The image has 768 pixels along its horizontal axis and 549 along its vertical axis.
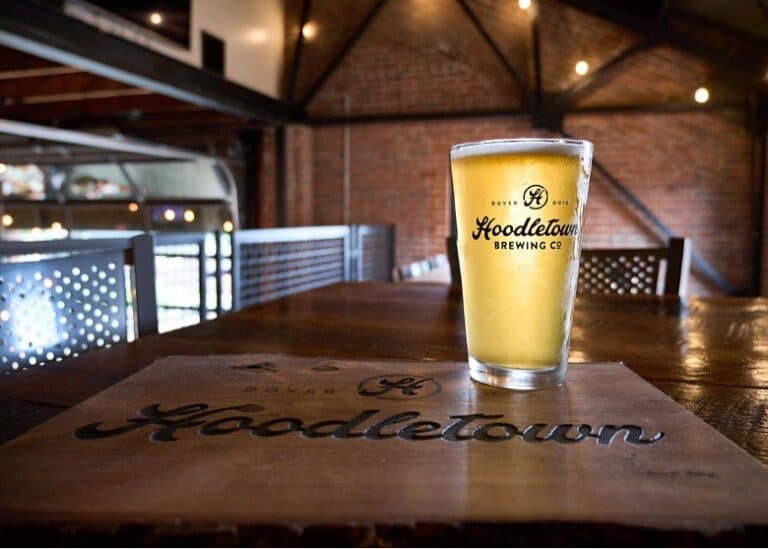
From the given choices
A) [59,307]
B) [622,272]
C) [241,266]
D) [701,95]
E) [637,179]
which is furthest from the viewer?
[637,179]

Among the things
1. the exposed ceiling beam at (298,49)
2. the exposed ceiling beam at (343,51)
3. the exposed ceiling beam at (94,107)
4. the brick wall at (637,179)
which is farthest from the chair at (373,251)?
the exposed ceiling beam at (94,107)

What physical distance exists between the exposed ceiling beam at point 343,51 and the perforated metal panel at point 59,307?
18.3 feet

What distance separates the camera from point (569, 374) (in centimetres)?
51

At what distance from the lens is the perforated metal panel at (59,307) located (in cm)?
83

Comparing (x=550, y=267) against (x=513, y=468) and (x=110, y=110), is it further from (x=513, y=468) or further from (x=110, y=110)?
(x=110, y=110)

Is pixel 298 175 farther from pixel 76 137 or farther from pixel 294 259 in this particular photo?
pixel 294 259

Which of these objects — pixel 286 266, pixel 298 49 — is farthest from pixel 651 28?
pixel 286 266

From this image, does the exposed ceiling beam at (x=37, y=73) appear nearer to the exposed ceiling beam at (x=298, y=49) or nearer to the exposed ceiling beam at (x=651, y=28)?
the exposed ceiling beam at (x=298, y=49)

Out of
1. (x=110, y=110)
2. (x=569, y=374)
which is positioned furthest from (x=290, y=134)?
(x=569, y=374)

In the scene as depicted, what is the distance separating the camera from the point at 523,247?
0.47 m

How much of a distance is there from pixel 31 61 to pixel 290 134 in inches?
99.0

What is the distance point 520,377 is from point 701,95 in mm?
5585

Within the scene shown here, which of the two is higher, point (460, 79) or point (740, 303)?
point (460, 79)

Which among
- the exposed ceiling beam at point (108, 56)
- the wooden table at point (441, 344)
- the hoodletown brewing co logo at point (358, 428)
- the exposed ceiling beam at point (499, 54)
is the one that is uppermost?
the exposed ceiling beam at point (499, 54)
